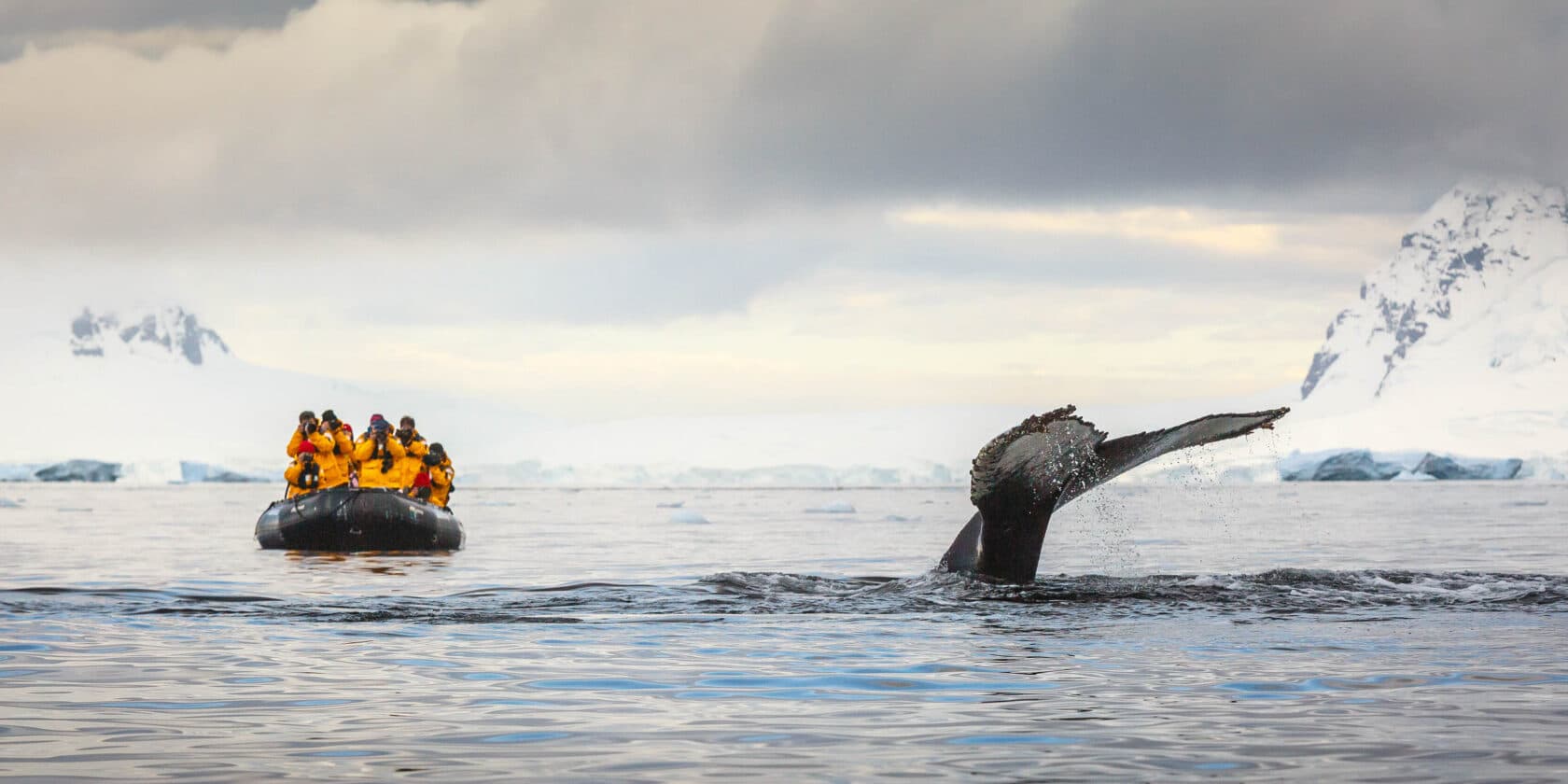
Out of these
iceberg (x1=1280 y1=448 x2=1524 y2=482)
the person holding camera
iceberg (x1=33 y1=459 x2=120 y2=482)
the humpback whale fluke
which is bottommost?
the humpback whale fluke

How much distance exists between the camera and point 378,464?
75.3ft

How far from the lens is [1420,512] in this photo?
4291 cm

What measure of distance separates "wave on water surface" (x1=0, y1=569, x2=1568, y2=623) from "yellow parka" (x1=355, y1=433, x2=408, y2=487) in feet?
30.3

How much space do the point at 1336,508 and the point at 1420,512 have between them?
667 cm

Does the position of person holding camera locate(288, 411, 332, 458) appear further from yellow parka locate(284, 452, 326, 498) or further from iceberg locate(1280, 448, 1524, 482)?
iceberg locate(1280, 448, 1524, 482)

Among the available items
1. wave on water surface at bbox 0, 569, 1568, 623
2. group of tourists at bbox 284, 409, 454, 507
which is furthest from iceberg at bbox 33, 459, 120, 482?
wave on water surface at bbox 0, 569, 1568, 623

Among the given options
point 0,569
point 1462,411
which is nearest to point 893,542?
point 0,569

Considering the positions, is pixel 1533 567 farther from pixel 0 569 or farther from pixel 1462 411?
pixel 1462 411

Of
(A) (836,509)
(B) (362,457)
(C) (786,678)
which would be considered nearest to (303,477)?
(B) (362,457)

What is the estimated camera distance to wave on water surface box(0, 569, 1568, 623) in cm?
1097

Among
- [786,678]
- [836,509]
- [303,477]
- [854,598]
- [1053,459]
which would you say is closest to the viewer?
[786,678]

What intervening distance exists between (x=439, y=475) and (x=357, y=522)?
7.29ft

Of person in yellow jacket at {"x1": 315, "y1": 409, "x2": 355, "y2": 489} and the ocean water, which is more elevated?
person in yellow jacket at {"x1": 315, "y1": 409, "x2": 355, "y2": 489}

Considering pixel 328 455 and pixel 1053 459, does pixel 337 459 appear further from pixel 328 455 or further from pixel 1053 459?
pixel 1053 459
